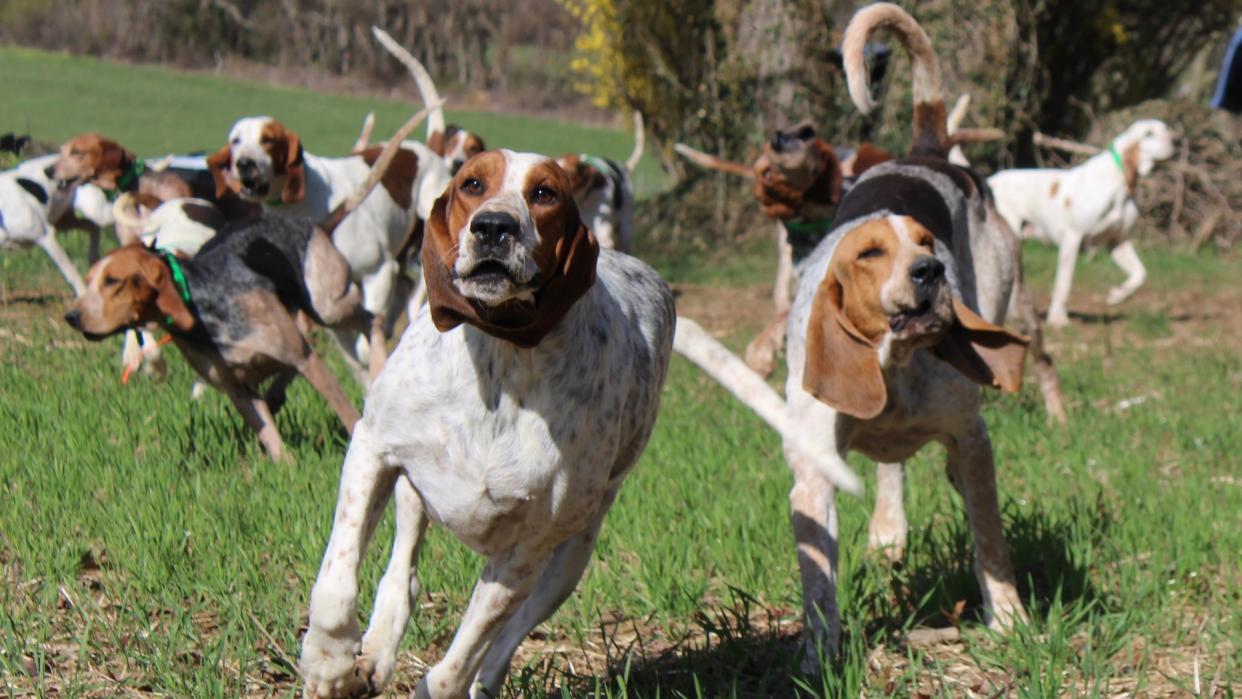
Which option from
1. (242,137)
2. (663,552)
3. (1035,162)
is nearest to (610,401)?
(663,552)

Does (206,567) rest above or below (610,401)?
below

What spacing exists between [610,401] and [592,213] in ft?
26.9

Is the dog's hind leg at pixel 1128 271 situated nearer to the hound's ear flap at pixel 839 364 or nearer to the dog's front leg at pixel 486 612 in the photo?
the hound's ear flap at pixel 839 364

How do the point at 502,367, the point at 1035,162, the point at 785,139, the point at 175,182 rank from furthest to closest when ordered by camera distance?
1. the point at 1035,162
2. the point at 175,182
3. the point at 785,139
4. the point at 502,367

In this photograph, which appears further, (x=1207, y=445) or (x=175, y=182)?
(x=175, y=182)

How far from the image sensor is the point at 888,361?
153 inches

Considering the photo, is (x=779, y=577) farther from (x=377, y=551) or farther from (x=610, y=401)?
(x=610, y=401)

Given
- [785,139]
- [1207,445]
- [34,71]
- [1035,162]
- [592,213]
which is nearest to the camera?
[1207,445]

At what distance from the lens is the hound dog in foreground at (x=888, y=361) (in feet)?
12.4

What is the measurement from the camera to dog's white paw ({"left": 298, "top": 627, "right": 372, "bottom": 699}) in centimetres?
305

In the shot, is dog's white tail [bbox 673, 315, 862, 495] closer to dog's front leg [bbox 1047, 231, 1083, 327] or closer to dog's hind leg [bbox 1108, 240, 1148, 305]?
dog's front leg [bbox 1047, 231, 1083, 327]

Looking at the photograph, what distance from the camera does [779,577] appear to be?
468 cm

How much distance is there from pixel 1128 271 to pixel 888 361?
9130 mm

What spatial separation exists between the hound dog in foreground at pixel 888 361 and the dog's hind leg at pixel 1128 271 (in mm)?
7687
